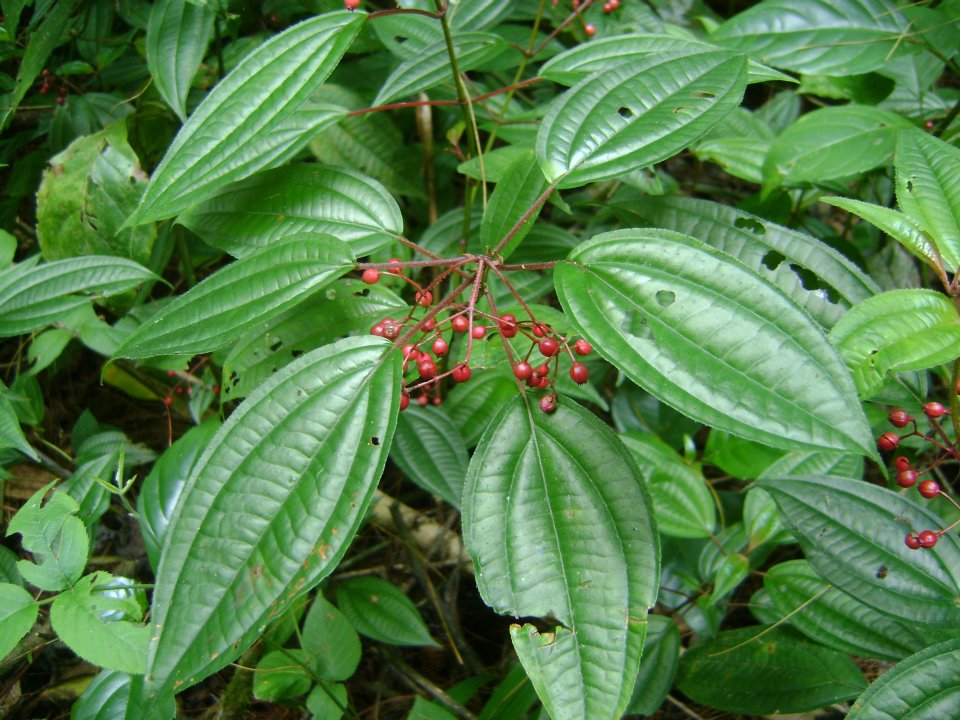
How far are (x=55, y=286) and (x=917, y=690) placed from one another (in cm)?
162

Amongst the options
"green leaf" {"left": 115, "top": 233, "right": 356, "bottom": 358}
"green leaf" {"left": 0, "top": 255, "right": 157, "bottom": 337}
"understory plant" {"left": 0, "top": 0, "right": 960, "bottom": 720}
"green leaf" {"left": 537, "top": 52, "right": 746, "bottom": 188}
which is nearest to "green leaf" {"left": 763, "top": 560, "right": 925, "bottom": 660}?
"understory plant" {"left": 0, "top": 0, "right": 960, "bottom": 720}

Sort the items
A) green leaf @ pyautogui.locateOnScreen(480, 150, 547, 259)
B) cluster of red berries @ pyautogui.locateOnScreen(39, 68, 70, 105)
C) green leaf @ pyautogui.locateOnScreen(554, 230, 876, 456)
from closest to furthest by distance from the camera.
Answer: green leaf @ pyautogui.locateOnScreen(554, 230, 876, 456) < green leaf @ pyautogui.locateOnScreen(480, 150, 547, 259) < cluster of red berries @ pyautogui.locateOnScreen(39, 68, 70, 105)

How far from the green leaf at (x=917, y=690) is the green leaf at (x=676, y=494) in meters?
0.48

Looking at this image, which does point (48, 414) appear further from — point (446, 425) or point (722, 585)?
point (722, 585)

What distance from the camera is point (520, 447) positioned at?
1001mm

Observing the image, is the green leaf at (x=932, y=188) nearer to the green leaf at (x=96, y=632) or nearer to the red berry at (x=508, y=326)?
the red berry at (x=508, y=326)

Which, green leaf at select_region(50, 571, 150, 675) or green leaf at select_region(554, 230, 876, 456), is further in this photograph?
green leaf at select_region(50, 571, 150, 675)

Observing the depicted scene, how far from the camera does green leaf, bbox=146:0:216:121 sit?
147cm

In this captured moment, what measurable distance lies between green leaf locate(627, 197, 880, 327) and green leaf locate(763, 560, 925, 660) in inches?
20.0

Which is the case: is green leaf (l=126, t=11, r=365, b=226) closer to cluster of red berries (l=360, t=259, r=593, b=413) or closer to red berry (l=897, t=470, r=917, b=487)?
cluster of red berries (l=360, t=259, r=593, b=413)

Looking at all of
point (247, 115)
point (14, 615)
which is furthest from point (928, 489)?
point (14, 615)

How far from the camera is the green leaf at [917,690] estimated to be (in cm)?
93

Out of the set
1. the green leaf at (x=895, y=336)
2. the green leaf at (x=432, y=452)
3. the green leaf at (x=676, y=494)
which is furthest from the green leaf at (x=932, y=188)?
the green leaf at (x=432, y=452)

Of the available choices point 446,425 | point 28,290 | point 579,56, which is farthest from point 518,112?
point 28,290
